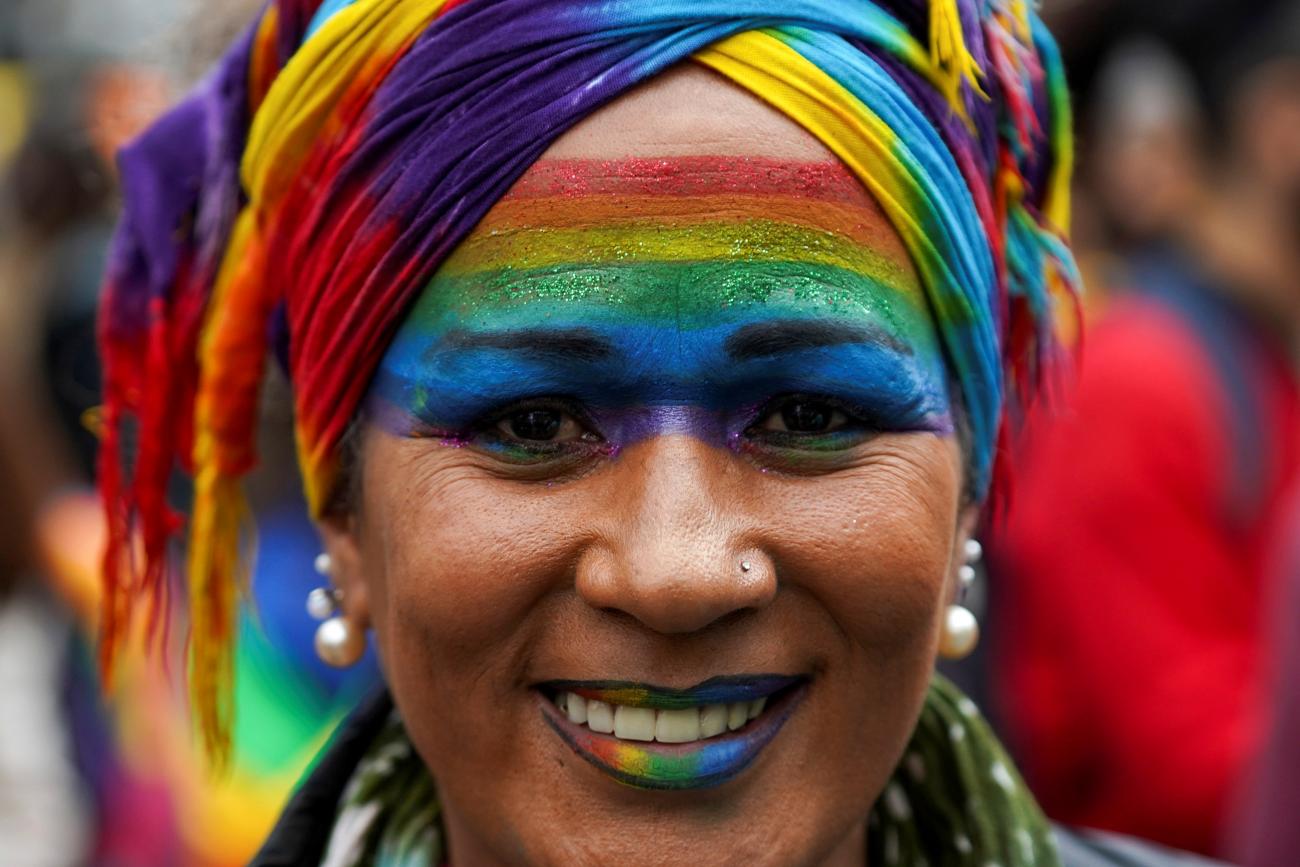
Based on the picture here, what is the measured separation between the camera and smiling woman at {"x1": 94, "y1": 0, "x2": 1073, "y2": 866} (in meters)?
1.78

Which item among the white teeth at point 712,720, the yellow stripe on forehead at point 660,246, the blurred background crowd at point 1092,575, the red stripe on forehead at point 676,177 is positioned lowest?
the blurred background crowd at point 1092,575

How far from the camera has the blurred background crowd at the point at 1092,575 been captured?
3449 mm

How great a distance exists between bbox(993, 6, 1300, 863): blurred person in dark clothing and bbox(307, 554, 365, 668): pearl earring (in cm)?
198

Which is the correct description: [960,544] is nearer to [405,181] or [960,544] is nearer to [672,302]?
[672,302]

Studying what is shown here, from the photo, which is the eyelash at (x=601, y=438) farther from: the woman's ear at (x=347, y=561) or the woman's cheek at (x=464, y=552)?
the woman's ear at (x=347, y=561)

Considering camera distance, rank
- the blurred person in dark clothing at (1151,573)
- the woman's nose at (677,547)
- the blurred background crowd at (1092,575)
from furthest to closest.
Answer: the blurred person in dark clothing at (1151,573) → the blurred background crowd at (1092,575) → the woman's nose at (677,547)

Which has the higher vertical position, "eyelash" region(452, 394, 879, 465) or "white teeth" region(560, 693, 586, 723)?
"eyelash" region(452, 394, 879, 465)

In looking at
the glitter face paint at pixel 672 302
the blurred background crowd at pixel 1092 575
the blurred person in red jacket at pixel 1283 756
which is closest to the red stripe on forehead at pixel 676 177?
the glitter face paint at pixel 672 302

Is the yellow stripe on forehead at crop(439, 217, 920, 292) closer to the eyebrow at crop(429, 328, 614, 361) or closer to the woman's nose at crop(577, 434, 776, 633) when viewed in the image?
the eyebrow at crop(429, 328, 614, 361)

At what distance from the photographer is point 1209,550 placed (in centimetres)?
378

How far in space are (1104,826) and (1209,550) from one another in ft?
2.27

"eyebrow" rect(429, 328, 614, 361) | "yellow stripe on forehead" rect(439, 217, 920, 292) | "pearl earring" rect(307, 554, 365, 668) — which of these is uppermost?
"yellow stripe on forehead" rect(439, 217, 920, 292)

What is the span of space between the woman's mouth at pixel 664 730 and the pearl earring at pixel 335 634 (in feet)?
1.33

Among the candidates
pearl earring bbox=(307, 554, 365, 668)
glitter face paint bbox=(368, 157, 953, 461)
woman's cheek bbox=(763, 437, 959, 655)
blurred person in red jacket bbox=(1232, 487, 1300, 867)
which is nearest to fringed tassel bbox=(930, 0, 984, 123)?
glitter face paint bbox=(368, 157, 953, 461)
